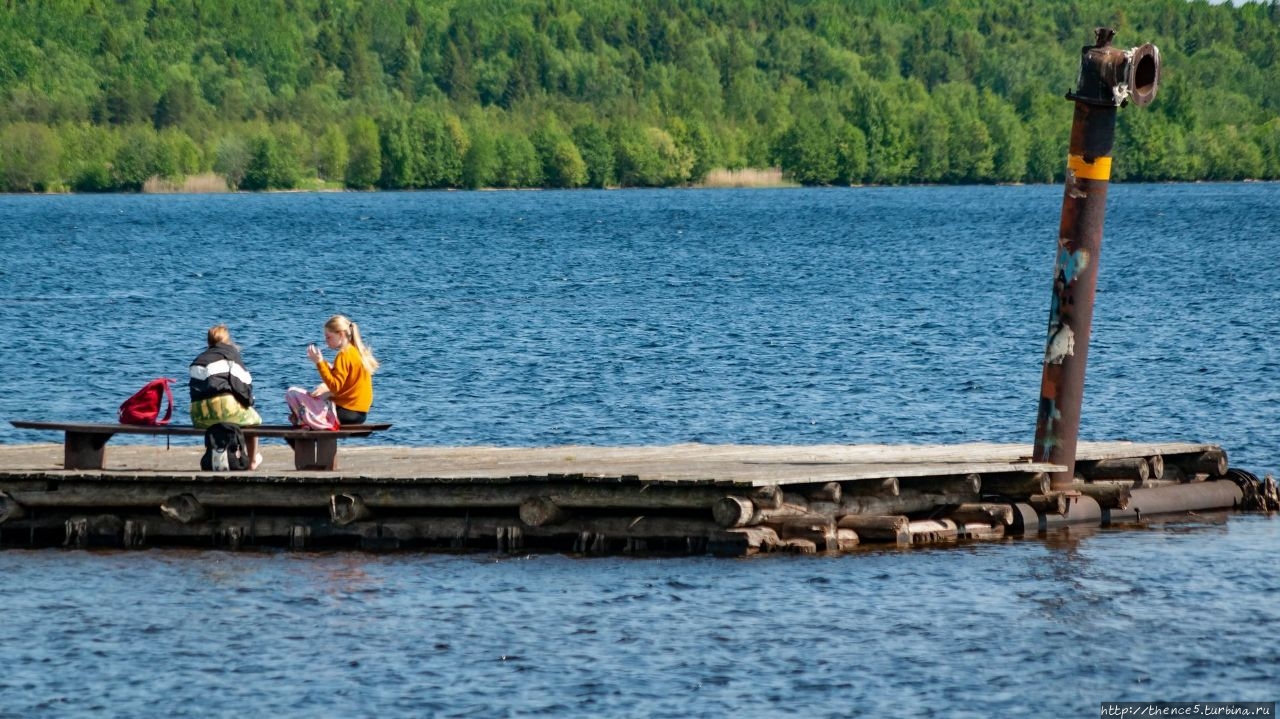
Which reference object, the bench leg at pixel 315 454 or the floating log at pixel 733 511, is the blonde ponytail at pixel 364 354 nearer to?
the bench leg at pixel 315 454

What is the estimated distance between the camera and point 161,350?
156ft

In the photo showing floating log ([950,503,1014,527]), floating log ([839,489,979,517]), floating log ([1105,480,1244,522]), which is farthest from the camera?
floating log ([1105,480,1244,522])

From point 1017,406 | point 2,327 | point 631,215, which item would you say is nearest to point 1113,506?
point 1017,406

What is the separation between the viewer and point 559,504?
1864 cm

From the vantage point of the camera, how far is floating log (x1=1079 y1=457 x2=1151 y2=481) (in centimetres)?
2105

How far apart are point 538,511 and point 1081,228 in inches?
227

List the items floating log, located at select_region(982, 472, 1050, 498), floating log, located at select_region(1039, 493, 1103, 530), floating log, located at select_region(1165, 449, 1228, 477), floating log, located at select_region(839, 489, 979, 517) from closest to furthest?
1. floating log, located at select_region(839, 489, 979, 517)
2. floating log, located at select_region(982, 472, 1050, 498)
3. floating log, located at select_region(1039, 493, 1103, 530)
4. floating log, located at select_region(1165, 449, 1228, 477)

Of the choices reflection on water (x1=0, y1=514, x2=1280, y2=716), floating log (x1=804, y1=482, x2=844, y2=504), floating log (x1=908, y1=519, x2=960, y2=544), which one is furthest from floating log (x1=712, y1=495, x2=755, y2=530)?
floating log (x1=908, y1=519, x2=960, y2=544)

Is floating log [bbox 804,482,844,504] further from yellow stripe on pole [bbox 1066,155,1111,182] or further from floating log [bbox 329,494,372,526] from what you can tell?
floating log [bbox 329,494,372,526]

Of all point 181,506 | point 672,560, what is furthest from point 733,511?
point 181,506

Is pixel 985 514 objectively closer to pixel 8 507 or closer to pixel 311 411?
pixel 311 411

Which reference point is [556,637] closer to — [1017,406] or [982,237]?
[1017,406]

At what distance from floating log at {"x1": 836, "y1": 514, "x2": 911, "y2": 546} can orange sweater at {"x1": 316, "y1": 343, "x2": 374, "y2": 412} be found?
4.56 metres

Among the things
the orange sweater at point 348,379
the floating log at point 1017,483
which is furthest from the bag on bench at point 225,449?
the floating log at point 1017,483
